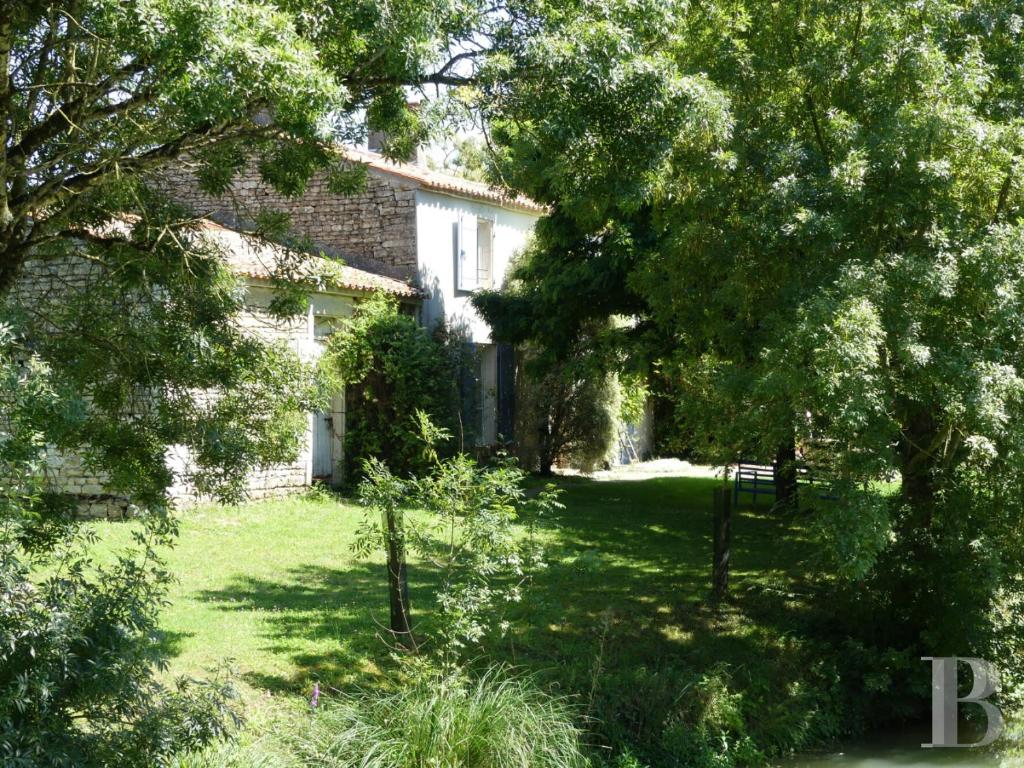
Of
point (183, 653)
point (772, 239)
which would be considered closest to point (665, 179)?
point (772, 239)

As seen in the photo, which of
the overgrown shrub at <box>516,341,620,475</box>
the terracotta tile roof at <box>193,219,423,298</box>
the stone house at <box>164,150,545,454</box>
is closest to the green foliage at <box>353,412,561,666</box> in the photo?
the terracotta tile roof at <box>193,219,423,298</box>

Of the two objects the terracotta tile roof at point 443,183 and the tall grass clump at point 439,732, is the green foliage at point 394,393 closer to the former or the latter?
the terracotta tile roof at point 443,183

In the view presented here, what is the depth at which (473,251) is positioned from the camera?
67.5ft

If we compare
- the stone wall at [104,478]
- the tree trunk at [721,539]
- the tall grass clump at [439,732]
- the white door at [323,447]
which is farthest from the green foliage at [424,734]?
the white door at [323,447]

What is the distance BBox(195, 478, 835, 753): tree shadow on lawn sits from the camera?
8328mm

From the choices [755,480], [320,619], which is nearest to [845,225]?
[320,619]

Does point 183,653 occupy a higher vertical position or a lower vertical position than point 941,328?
lower

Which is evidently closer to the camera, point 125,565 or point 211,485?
point 125,565

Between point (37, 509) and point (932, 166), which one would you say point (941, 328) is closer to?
point (932, 166)

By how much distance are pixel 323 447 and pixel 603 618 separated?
339 inches

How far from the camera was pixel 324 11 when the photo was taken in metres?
6.36

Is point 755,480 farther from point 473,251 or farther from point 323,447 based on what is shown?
point 323,447

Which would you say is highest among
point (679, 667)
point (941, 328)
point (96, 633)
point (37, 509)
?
point (941, 328)

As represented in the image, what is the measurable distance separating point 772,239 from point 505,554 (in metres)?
3.49
